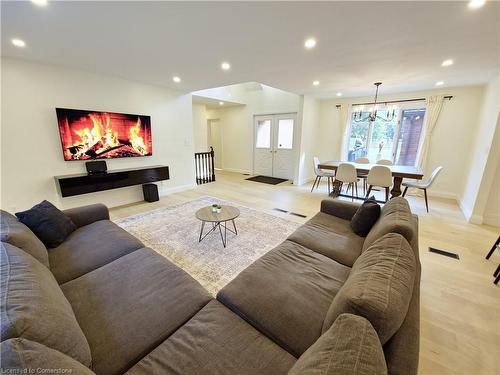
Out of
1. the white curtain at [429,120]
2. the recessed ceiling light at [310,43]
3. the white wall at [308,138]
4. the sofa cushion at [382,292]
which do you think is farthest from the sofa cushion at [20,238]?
the white curtain at [429,120]

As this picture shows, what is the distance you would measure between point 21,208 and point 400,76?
21.5ft

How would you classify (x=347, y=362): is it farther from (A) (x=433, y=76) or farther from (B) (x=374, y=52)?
(A) (x=433, y=76)

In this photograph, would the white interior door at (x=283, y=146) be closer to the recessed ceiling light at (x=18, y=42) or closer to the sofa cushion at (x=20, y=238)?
the recessed ceiling light at (x=18, y=42)

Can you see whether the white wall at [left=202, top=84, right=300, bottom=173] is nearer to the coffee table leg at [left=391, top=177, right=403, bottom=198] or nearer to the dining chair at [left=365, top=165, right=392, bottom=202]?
the dining chair at [left=365, top=165, right=392, bottom=202]

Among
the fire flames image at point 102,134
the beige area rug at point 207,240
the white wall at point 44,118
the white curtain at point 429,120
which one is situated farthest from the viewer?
the white curtain at point 429,120

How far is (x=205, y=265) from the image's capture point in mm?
2307

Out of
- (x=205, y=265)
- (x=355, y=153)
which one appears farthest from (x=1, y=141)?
(x=355, y=153)

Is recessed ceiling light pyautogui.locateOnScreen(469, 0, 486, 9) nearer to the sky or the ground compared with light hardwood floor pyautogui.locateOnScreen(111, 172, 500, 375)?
nearer to the sky

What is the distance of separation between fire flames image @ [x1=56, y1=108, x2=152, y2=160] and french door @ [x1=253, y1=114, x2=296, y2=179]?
3648 millimetres

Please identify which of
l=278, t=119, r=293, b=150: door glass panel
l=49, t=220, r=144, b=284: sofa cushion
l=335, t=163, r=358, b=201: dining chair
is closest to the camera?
l=49, t=220, r=144, b=284: sofa cushion

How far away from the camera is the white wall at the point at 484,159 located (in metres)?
3.27

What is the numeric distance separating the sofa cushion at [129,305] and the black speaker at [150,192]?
2.97 m

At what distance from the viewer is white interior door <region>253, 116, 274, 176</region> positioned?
22.5ft

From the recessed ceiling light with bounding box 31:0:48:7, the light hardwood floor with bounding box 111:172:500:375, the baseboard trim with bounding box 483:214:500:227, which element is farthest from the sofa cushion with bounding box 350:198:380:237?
the recessed ceiling light with bounding box 31:0:48:7
